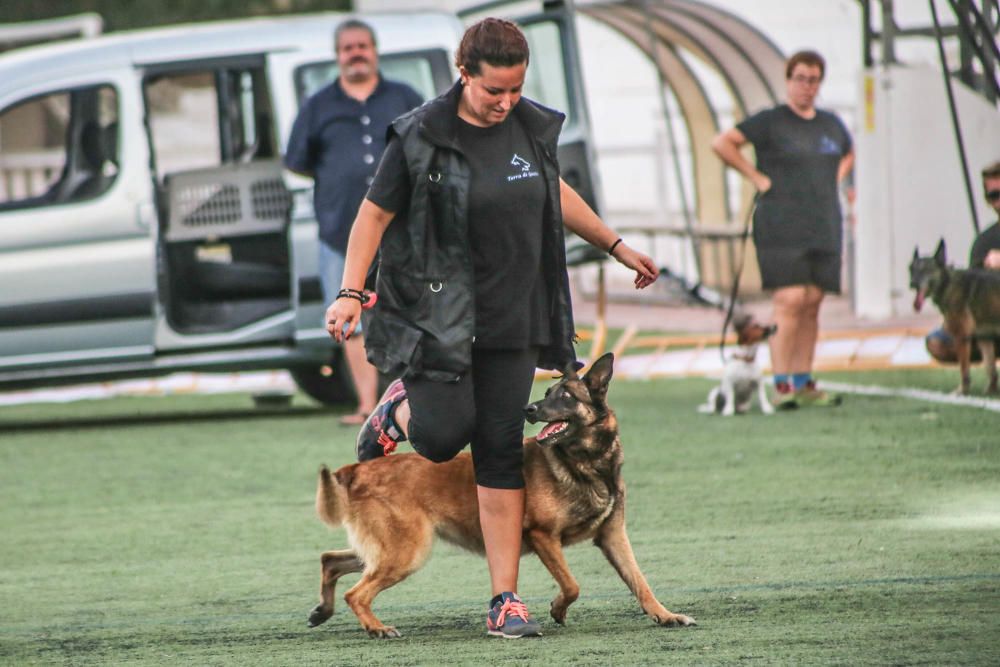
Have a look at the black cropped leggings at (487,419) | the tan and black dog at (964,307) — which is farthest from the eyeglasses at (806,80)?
the black cropped leggings at (487,419)

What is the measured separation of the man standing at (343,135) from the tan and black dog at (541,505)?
479 centimetres

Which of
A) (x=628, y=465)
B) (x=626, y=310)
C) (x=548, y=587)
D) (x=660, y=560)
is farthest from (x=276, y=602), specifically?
(x=626, y=310)

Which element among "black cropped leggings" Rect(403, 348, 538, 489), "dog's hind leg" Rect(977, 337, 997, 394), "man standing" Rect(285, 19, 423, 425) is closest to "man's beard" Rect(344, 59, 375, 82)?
"man standing" Rect(285, 19, 423, 425)

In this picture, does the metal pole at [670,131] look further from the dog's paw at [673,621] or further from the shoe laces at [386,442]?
the dog's paw at [673,621]

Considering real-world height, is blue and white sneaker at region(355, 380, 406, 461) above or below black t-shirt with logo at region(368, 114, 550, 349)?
below

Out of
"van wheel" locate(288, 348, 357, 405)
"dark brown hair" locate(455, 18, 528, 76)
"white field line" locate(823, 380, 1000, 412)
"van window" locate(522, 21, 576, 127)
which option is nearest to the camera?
"dark brown hair" locate(455, 18, 528, 76)

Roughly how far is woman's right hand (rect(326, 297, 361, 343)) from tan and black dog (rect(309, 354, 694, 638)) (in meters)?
0.57

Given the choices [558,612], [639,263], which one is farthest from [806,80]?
[558,612]

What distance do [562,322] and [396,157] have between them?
685mm

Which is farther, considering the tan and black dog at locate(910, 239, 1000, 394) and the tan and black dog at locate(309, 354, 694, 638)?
the tan and black dog at locate(910, 239, 1000, 394)

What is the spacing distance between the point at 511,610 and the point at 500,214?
1096mm

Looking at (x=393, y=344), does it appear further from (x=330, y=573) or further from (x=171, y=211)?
(x=171, y=211)

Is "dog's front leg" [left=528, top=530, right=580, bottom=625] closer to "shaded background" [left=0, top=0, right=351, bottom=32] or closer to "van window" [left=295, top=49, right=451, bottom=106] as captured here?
"van window" [left=295, top=49, right=451, bottom=106]

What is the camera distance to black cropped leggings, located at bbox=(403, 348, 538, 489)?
205 inches
